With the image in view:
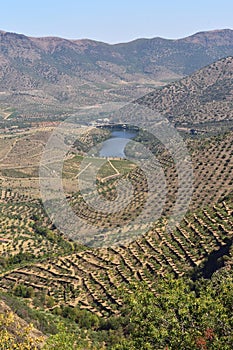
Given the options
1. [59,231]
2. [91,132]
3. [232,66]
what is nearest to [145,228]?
[59,231]

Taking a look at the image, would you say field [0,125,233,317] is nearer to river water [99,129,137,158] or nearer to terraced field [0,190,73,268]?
terraced field [0,190,73,268]

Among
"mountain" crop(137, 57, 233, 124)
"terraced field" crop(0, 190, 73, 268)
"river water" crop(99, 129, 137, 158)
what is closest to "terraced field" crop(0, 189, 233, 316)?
"terraced field" crop(0, 190, 73, 268)

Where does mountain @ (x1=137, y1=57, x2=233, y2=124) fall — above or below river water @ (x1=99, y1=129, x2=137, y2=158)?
above

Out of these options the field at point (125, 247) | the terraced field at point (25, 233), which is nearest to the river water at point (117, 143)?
the terraced field at point (25, 233)

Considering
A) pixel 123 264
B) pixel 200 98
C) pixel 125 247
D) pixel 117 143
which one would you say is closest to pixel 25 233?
pixel 125 247

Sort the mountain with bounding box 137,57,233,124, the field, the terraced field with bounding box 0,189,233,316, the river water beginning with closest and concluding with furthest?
the terraced field with bounding box 0,189,233,316 < the field < the river water < the mountain with bounding box 137,57,233,124

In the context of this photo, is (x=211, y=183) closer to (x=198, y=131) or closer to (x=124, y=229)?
(x=124, y=229)
